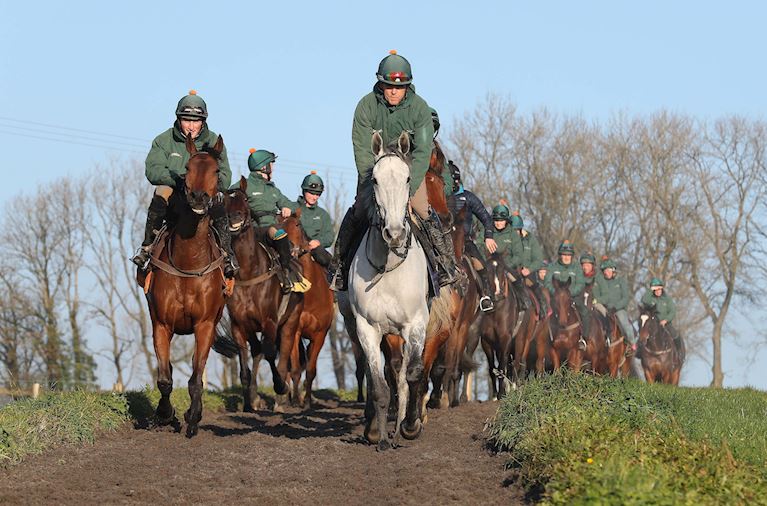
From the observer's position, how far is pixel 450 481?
10289mm

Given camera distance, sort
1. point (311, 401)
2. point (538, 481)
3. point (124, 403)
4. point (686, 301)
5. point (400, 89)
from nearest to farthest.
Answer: point (538, 481) → point (400, 89) → point (124, 403) → point (311, 401) → point (686, 301)

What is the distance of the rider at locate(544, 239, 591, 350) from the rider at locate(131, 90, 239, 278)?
42.5ft

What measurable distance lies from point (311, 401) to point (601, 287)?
14.6 metres

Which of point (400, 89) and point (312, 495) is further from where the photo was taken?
point (400, 89)

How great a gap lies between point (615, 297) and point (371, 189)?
21.2 metres

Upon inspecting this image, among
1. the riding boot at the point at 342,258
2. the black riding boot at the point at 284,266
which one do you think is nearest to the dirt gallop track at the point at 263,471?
the riding boot at the point at 342,258

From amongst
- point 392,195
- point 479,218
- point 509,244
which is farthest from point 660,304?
point 392,195

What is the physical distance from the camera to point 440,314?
1377cm

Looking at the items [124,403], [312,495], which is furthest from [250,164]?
[312,495]

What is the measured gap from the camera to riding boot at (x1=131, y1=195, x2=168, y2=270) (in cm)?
1399

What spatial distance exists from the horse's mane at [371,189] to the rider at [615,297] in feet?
63.8

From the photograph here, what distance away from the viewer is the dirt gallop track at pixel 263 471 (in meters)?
9.95

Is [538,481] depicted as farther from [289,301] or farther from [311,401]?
[311,401]

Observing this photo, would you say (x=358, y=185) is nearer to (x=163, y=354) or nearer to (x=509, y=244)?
(x=163, y=354)
